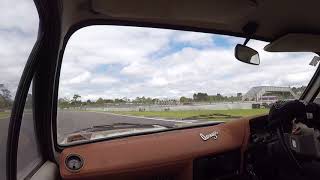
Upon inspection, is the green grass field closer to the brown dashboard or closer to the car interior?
the car interior

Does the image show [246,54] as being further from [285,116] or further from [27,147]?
[27,147]

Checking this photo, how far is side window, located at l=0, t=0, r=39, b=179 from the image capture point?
2055 mm

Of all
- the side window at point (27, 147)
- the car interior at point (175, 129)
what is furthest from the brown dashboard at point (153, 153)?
the side window at point (27, 147)

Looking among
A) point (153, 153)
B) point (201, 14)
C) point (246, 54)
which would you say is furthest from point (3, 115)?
point (246, 54)

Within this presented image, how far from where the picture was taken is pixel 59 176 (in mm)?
3324

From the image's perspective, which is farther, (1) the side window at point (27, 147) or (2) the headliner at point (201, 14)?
(2) the headliner at point (201, 14)

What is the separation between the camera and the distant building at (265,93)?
12.8 ft

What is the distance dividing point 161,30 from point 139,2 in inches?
19.7

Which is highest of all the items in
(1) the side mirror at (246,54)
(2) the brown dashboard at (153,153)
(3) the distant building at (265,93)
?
(1) the side mirror at (246,54)

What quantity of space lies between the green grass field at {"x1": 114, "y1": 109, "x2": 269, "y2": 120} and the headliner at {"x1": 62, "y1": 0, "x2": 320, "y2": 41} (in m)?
0.74

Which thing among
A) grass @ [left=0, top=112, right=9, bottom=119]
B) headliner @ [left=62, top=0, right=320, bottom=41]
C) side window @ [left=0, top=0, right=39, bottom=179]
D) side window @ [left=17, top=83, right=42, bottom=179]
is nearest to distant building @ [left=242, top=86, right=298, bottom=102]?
headliner @ [left=62, top=0, right=320, bottom=41]

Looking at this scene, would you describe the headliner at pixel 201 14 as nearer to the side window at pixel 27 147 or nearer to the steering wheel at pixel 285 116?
the side window at pixel 27 147

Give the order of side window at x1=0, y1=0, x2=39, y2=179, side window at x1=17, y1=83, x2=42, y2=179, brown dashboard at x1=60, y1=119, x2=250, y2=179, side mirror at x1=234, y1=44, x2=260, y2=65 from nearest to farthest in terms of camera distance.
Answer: side window at x1=0, y1=0, x2=39, y2=179 → side window at x1=17, y1=83, x2=42, y2=179 → brown dashboard at x1=60, y1=119, x2=250, y2=179 → side mirror at x1=234, y1=44, x2=260, y2=65

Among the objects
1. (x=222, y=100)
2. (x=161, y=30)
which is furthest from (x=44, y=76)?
(x=222, y=100)
